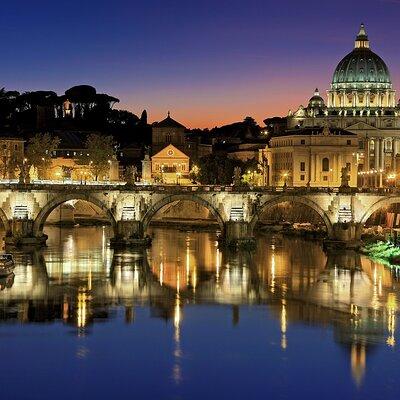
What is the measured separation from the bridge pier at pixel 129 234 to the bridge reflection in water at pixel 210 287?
1.16 m

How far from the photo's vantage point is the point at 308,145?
381ft

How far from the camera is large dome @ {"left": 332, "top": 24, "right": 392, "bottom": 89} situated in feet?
471

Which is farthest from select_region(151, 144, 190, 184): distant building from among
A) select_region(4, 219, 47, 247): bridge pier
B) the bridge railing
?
select_region(4, 219, 47, 247): bridge pier

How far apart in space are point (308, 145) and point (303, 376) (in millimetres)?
83130

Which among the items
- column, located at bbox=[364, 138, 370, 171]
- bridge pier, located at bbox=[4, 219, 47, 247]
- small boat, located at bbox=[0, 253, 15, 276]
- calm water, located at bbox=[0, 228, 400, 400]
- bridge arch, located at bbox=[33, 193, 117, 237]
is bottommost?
calm water, located at bbox=[0, 228, 400, 400]

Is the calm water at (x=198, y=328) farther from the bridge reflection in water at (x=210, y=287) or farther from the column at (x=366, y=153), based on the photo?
the column at (x=366, y=153)

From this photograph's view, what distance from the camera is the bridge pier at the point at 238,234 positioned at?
68.4 m

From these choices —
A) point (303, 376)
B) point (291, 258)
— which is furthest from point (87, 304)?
point (291, 258)

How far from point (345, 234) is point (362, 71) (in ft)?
259

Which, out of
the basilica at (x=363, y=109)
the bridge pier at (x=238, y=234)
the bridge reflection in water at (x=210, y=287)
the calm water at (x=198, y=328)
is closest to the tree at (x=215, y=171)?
the basilica at (x=363, y=109)

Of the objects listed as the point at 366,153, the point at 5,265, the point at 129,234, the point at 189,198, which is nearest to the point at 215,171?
the point at 366,153

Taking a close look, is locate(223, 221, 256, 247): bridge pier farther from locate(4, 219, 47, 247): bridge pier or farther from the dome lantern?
the dome lantern

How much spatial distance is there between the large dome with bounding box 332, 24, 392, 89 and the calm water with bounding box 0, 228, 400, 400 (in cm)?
8366

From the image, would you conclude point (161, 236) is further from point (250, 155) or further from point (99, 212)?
point (250, 155)
